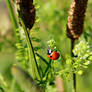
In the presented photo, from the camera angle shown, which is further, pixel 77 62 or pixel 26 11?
pixel 77 62

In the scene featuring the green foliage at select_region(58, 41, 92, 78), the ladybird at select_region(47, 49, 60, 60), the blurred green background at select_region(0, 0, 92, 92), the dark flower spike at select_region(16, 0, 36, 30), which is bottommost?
the blurred green background at select_region(0, 0, 92, 92)

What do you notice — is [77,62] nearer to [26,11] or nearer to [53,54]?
[53,54]

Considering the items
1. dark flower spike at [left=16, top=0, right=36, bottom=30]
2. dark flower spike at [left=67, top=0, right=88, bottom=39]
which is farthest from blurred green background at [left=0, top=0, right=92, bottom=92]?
dark flower spike at [left=16, top=0, right=36, bottom=30]

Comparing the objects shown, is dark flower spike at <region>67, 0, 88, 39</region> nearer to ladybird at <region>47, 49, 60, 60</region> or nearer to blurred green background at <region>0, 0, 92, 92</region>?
ladybird at <region>47, 49, 60, 60</region>

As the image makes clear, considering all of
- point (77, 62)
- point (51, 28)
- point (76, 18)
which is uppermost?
point (76, 18)

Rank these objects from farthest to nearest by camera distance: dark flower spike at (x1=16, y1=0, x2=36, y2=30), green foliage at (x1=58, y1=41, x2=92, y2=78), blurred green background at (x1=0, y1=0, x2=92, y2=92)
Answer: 1. blurred green background at (x1=0, y1=0, x2=92, y2=92)
2. green foliage at (x1=58, y1=41, x2=92, y2=78)
3. dark flower spike at (x1=16, y1=0, x2=36, y2=30)

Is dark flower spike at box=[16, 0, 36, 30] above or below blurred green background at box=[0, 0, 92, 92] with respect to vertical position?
above

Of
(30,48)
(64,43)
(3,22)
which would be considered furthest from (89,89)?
(30,48)

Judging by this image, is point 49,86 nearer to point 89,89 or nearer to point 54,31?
point 54,31

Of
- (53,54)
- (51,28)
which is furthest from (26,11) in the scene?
(51,28)

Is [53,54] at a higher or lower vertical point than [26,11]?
lower

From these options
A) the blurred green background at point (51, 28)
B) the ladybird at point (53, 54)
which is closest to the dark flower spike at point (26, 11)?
the ladybird at point (53, 54)
